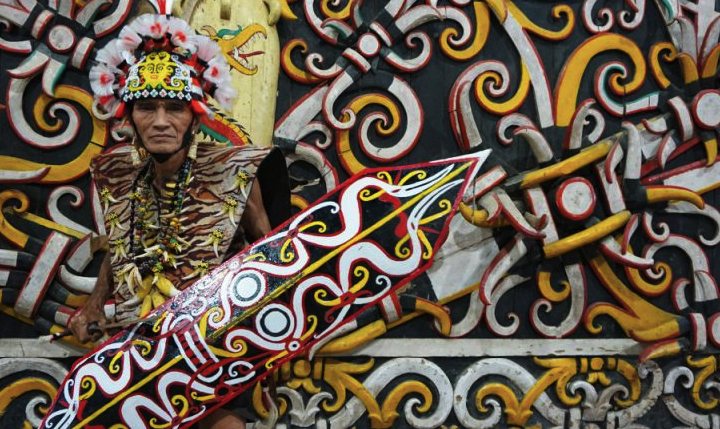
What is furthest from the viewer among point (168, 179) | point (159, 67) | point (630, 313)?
point (630, 313)

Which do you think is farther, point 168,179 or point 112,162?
point 112,162

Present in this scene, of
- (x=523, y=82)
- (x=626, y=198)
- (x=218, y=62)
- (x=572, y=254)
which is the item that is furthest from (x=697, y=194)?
(x=218, y=62)

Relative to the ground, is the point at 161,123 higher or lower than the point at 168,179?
higher

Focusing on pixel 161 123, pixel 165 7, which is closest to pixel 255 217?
pixel 161 123

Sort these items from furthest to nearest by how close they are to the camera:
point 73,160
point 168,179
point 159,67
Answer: point 73,160, point 168,179, point 159,67

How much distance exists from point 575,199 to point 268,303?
1208mm

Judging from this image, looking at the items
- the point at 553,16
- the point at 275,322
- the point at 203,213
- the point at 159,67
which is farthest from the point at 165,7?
the point at 553,16

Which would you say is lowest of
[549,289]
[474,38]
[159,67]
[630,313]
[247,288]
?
[630,313]

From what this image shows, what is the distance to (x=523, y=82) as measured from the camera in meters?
3.30

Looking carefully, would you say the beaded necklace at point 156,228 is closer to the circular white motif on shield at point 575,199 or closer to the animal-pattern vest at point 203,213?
the animal-pattern vest at point 203,213

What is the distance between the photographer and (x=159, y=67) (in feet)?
8.18

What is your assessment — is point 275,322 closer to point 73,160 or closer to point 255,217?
point 255,217

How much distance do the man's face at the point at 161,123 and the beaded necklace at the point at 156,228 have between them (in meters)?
0.09

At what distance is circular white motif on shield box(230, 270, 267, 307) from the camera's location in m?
2.50
